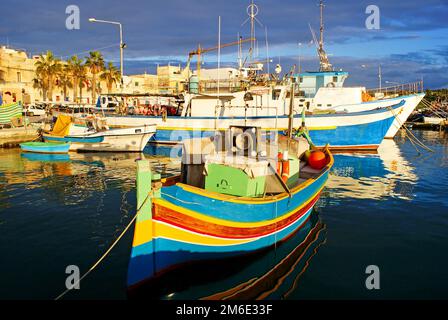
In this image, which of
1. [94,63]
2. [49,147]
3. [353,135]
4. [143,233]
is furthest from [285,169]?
[94,63]

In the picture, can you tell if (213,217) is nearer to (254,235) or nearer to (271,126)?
(254,235)

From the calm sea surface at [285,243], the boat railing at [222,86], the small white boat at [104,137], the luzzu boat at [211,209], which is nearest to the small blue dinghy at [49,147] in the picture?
the small white boat at [104,137]

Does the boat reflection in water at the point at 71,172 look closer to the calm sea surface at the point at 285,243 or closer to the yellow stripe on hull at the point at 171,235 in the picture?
the calm sea surface at the point at 285,243

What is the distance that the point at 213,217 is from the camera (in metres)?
8.42

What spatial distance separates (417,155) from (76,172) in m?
29.2

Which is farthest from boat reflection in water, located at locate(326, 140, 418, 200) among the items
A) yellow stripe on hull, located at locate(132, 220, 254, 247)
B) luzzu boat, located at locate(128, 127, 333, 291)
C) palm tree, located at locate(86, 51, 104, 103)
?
palm tree, located at locate(86, 51, 104, 103)

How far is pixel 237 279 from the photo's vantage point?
8.91 metres

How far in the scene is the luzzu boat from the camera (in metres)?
7.62

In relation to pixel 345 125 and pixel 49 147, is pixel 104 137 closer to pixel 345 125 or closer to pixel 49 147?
pixel 49 147

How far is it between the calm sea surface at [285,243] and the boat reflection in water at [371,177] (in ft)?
0.37

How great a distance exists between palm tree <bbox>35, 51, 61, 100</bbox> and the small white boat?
1271 inches

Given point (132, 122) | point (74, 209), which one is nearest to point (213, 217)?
point (74, 209)
